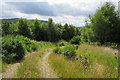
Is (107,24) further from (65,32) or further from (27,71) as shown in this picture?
(65,32)

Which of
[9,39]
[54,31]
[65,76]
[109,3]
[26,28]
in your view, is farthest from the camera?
[54,31]

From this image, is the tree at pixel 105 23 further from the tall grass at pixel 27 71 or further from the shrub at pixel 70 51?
the tall grass at pixel 27 71

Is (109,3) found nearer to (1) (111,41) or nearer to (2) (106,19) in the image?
(2) (106,19)

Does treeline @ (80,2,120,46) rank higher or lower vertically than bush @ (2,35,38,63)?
higher

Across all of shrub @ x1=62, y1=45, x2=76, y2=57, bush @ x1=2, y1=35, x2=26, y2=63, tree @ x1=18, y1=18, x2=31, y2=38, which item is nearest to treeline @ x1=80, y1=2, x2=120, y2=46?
shrub @ x1=62, y1=45, x2=76, y2=57

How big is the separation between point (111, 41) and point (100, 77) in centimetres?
1396

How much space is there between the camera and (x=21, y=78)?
4.68 meters

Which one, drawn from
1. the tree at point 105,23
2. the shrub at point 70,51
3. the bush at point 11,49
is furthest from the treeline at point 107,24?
the bush at point 11,49

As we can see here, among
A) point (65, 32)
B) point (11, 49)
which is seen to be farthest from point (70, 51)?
point (65, 32)

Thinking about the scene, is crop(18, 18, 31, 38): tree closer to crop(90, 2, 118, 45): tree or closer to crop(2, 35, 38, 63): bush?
crop(2, 35, 38, 63): bush

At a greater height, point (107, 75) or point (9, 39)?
point (9, 39)

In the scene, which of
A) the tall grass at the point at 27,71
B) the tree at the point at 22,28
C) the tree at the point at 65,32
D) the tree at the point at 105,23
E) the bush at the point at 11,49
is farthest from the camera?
the tree at the point at 65,32

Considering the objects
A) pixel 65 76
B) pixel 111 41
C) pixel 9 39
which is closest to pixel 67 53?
pixel 65 76

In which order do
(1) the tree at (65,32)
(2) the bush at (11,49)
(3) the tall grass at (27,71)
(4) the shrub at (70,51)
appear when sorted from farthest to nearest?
(1) the tree at (65,32), (4) the shrub at (70,51), (2) the bush at (11,49), (3) the tall grass at (27,71)
